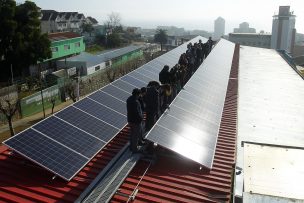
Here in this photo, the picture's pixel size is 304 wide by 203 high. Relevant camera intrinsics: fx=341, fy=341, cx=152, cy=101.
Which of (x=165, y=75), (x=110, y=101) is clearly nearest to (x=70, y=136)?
(x=110, y=101)

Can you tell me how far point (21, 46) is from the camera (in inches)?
1540

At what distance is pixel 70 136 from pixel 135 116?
174 cm

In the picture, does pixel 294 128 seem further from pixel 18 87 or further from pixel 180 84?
pixel 18 87

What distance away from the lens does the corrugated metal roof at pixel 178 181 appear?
24.2 ft

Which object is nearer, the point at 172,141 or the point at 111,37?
the point at 172,141

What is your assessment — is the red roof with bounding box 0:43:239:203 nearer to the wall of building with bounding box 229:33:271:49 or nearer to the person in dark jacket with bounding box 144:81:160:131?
the person in dark jacket with bounding box 144:81:160:131

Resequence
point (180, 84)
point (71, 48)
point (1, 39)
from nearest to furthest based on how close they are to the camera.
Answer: point (180, 84), point (1, 39), point (71, 48)

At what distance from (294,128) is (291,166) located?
670 centimetres

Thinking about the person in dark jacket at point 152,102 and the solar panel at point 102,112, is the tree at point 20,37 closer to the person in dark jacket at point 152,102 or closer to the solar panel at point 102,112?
the solar panel at point 102,112

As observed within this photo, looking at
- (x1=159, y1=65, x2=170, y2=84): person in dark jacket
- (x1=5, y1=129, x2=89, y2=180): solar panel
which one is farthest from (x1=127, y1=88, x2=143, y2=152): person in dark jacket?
(x1=159, y1=65, x2=170, y2=84): person in dark jacket

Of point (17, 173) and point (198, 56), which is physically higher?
point (198, 56)

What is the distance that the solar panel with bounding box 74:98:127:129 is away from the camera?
1016 cm

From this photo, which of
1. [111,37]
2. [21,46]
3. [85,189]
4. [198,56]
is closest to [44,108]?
[21,46]

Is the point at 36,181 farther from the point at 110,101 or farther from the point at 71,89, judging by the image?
the point at 71,89
